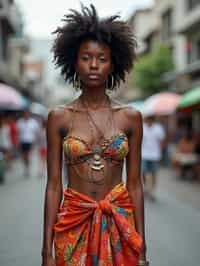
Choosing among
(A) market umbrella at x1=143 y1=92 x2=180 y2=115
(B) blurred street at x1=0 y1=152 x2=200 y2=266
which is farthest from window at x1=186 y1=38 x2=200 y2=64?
(B) blurred street at x1=0 y1=152 x2=200 y2=266

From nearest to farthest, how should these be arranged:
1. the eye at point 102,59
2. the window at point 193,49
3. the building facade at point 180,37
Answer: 1. the eye at point 102,59
2. the building facade at point 180,37
3. the window at point 193,49

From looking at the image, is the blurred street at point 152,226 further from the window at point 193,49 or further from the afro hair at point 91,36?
the window at point 193,49

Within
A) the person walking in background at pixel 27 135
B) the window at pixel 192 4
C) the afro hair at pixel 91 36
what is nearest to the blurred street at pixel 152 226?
the person walking in background at pixel 27 135

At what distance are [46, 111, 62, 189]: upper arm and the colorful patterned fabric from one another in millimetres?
75

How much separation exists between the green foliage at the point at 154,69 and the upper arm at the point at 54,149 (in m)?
25.2

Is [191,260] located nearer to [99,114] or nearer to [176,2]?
[99,114]

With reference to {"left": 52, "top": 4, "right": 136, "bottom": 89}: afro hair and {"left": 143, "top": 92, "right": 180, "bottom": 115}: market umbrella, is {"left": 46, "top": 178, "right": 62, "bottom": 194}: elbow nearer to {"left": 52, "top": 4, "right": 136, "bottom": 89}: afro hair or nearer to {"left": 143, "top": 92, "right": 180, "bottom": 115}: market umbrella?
{"left": 52, "top": 4, "right": 136, "bottom": 89}: afro hair

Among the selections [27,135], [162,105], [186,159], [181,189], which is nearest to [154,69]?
[162,105]

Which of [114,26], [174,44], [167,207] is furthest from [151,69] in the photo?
[114,26]

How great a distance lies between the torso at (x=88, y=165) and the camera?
2684 mm

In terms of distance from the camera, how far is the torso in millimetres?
2684

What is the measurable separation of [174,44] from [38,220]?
23116mm

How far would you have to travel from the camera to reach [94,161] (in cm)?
267

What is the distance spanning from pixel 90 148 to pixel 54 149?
8.1 inches
